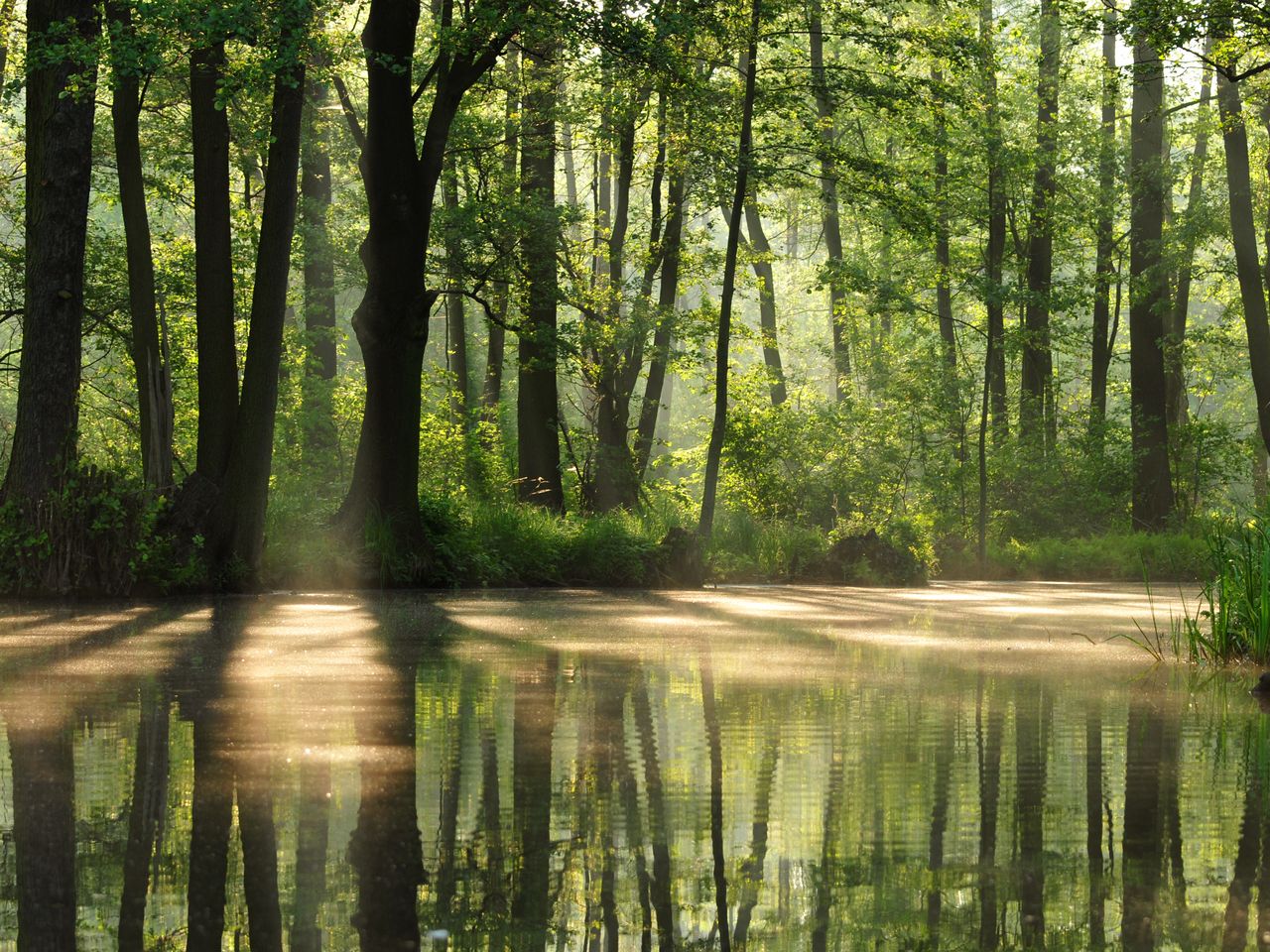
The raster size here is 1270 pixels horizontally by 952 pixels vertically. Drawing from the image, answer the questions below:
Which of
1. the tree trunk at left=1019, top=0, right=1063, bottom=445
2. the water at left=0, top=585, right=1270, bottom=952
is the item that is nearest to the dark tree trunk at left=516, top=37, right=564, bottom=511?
the tree trunk at left=1019, top=0, right=1063, bottom=445

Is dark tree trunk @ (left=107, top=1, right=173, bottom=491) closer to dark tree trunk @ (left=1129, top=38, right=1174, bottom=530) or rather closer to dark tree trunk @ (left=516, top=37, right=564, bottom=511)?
dark tree trunk @ (left=516, top=37, right=564, bottom=511)

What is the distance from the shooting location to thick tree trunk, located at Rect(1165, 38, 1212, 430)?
30.4 m

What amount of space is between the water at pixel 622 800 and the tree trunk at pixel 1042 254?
2365 centimetres

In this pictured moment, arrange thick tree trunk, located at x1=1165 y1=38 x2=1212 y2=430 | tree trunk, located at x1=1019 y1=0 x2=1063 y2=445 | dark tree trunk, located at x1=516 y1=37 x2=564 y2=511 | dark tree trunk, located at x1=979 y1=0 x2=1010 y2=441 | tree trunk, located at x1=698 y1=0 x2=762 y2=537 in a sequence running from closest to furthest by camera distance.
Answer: tree trunk, located at x1=698 y1=0 x2=762 y2=537 → dark tree trunk, located at x1=516 y1=37 x2=564 y2=511 → dark tree trunk, located at x1=979 y1=0 x2=1010 y2=441 → thick tree trunk, located at x1=1165 y1=38 x2=1212 y2=430 → tree trunk, located at x1=1019 y1=0 x2=1063 y2=445

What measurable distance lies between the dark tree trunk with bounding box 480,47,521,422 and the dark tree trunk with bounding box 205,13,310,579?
5.41m

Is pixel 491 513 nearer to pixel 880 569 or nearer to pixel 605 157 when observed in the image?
pixel 880 569

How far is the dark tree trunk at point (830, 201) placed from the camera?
20484mm

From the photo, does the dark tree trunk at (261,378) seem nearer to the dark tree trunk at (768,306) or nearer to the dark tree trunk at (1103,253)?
the dark tree trunk at (768,306)

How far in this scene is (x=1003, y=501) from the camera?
100 feet

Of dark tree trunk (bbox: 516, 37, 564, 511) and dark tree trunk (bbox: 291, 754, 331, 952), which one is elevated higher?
dark tree trunk (bbox: 516, 37, 564, 511)

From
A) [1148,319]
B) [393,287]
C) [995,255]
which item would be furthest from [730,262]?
[995,255]

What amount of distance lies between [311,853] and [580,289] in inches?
839

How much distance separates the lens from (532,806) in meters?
4.32

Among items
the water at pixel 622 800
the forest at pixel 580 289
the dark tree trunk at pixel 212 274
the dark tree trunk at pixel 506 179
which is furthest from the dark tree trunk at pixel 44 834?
the dark tree trunk at pixel 506 179
